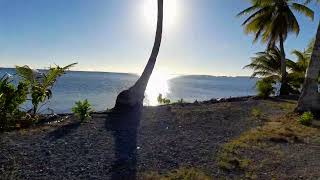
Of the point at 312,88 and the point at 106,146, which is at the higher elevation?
the point at 312,88

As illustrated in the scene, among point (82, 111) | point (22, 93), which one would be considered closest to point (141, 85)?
point (82, 111)

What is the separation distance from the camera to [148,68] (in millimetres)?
17578

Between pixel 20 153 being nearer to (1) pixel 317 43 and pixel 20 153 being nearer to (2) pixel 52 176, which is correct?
(2) pixel 52 176

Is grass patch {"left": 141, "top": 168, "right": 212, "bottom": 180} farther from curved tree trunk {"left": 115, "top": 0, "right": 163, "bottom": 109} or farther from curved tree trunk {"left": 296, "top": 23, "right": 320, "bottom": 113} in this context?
curved tree trunk {"left": 296, "top": 23, "right": 320, "bottom": 113}

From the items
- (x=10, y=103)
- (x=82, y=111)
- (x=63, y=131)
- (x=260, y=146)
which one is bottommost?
(x=260, y=146)

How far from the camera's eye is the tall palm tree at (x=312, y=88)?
18.1 metres

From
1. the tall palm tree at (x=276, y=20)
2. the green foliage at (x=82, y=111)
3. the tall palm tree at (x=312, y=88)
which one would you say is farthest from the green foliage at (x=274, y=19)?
the green foliage at (x=82, y=111)

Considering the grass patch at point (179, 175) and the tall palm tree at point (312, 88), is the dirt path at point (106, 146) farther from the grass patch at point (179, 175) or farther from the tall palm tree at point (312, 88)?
the tall palm tree at point (312, 88)

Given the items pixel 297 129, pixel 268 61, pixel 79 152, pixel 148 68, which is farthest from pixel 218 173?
pixel 268 61

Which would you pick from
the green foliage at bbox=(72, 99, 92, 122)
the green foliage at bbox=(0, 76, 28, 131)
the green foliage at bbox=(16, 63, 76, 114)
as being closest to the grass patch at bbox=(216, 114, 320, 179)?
the green foliage at bbox=(72, 99, 92, 122)

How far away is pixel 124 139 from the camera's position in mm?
11703

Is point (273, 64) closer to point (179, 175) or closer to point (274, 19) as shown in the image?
point (274, 19)

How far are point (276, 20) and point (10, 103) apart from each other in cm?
2385

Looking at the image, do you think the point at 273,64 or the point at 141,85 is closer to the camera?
the point at 141,85
